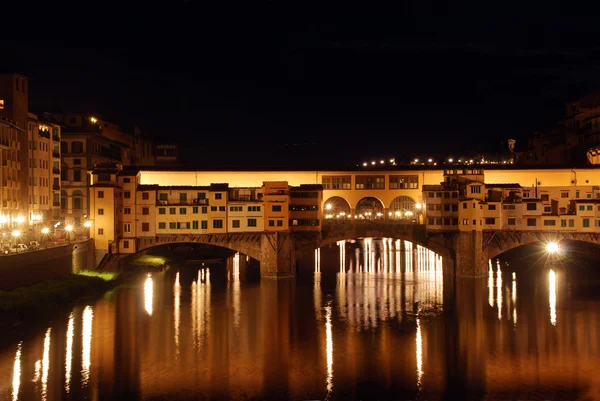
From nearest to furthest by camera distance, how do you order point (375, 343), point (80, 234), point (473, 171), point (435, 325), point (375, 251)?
point (375, 343) → point (435, 325) → point (80, 234) → point (473, 171) → point (375, 251)

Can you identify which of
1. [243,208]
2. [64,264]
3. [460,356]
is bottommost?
[460,356]

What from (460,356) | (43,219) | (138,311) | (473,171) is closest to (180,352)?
(138,311)

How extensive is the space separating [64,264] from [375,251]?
105ft

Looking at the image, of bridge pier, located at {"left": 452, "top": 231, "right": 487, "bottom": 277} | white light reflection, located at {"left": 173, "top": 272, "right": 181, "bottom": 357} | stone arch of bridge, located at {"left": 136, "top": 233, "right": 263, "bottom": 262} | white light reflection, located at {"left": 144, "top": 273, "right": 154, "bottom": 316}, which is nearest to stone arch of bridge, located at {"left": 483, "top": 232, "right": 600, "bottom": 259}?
bridge pier, located at {"left": 452, "top": 231, "right": 487, "bottom": 277}

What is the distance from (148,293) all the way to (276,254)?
7727mm

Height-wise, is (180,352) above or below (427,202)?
below

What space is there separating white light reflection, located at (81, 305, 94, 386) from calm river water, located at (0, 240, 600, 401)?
4 centimetres

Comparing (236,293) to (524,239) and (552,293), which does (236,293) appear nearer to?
(552,293)

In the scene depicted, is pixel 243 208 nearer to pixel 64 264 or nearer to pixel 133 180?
pixel 133 180

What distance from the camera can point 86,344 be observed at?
2305 centimetres

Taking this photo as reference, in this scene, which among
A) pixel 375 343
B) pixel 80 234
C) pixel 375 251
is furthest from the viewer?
pixel 375 251

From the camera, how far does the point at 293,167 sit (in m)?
43.6

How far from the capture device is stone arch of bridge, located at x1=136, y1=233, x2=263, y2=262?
122 ft

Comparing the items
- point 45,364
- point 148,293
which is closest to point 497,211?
point 148,293
